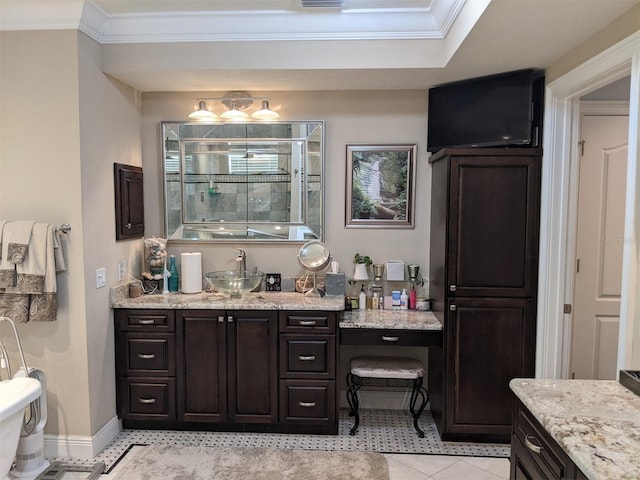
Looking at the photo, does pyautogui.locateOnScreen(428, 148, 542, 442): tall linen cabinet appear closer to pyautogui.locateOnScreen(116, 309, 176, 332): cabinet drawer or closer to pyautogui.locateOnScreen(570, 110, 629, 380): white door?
pyautogui.locateOnScreen(570, 110, 629, 380): white door

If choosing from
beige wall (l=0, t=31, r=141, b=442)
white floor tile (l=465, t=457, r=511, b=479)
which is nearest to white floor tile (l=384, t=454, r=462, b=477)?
white floor tile (l=465, t=457, r=511, b=479)

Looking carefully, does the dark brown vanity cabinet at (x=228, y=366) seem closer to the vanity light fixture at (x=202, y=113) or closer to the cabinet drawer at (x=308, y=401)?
the cabinet drawer at (x=308, y=401)

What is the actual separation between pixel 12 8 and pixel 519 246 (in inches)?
132

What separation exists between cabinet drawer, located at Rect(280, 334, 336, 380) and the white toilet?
144 cm

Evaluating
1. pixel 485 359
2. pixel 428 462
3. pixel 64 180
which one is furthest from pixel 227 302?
pixel 485 359

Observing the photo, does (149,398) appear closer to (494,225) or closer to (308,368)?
(308,368)

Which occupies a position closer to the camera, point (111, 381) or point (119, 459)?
point (119, 459)

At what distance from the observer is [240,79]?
10.1 feet

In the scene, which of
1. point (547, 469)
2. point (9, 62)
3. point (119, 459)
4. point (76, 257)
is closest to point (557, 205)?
point (547, 469)

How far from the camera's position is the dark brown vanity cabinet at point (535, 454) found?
1.41 metres

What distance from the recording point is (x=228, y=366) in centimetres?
310

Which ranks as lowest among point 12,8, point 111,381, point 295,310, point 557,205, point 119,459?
point 119,459

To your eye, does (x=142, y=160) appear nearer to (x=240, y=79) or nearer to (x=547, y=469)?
(x=240, y=79)

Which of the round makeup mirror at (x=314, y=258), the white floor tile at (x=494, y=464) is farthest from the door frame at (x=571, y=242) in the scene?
the round makeup mirror at (x=314, y=258)
